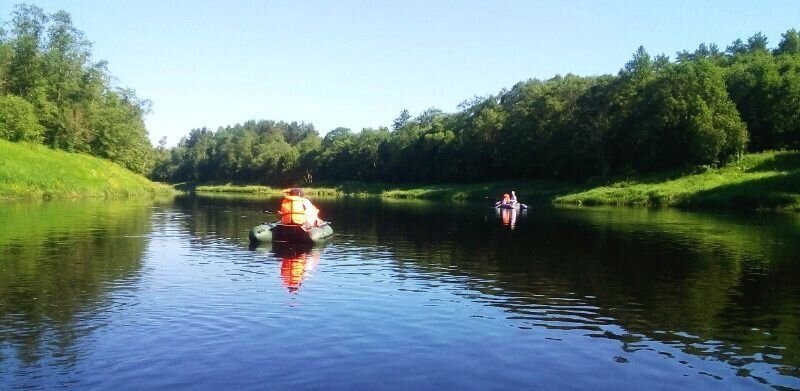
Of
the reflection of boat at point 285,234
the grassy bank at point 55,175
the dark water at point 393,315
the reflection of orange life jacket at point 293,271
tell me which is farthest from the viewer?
the grassy bank at point 55,175

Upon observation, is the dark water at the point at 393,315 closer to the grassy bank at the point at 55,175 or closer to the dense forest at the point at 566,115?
the grassy bank at the point at 55,175

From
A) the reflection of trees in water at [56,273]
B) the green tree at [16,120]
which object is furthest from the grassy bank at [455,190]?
the reflection of trees in water at [56,273]

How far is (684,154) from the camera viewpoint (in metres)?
84.3

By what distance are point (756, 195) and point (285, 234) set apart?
52.9 m

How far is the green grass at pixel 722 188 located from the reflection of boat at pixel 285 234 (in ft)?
166

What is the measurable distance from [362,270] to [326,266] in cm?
165

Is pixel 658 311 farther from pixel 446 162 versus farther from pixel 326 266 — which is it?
pixel 446 162

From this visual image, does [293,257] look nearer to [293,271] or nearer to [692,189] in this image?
[293,271]

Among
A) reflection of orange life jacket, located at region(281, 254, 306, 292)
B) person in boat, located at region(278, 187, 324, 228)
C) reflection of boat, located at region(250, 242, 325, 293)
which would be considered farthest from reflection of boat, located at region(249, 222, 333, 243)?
reflection of orange life jacket, located at region(281, 254, 306, 292)

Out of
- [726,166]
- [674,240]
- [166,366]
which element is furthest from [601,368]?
[726,166]

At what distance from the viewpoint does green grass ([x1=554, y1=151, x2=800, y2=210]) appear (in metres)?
64.6

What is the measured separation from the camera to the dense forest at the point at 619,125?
82.5 meters

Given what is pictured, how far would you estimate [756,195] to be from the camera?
6469 centimetres

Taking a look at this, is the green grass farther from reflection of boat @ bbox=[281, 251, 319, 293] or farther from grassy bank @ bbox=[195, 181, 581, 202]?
reflection of boat @ bbox=[281, 251, 319, 293]
